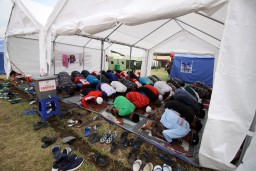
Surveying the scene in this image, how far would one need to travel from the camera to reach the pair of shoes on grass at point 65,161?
1.84 m

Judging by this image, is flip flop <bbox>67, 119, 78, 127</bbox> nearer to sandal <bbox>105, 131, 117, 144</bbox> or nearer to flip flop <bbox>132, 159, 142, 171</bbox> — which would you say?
sandal <bbox>105, 131, 117, 144</bbox>

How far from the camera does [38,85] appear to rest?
116 inches

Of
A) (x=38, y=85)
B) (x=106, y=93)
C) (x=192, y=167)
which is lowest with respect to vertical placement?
(x=192, y=167)

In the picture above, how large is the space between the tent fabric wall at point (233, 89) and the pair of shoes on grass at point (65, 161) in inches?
73.7

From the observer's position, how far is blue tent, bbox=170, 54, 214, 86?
8961 mm

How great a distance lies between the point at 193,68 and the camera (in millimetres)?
9484

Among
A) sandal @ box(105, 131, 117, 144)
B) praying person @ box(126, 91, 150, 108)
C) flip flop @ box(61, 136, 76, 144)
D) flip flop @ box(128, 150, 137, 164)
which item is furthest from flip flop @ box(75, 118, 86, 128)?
flip flop @ box(128, 150, 137, 164)

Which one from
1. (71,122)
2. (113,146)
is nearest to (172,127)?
(113,146)

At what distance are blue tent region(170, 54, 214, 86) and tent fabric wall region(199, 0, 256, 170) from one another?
27.9ft

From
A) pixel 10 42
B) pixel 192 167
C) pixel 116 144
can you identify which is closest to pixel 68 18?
pixel 116 144

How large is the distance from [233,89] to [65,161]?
8.06 ft

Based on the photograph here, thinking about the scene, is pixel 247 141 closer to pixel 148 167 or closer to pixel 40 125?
pixel 148 167

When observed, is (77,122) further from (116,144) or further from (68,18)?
(68,18)

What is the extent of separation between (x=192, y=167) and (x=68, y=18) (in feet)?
13.5
